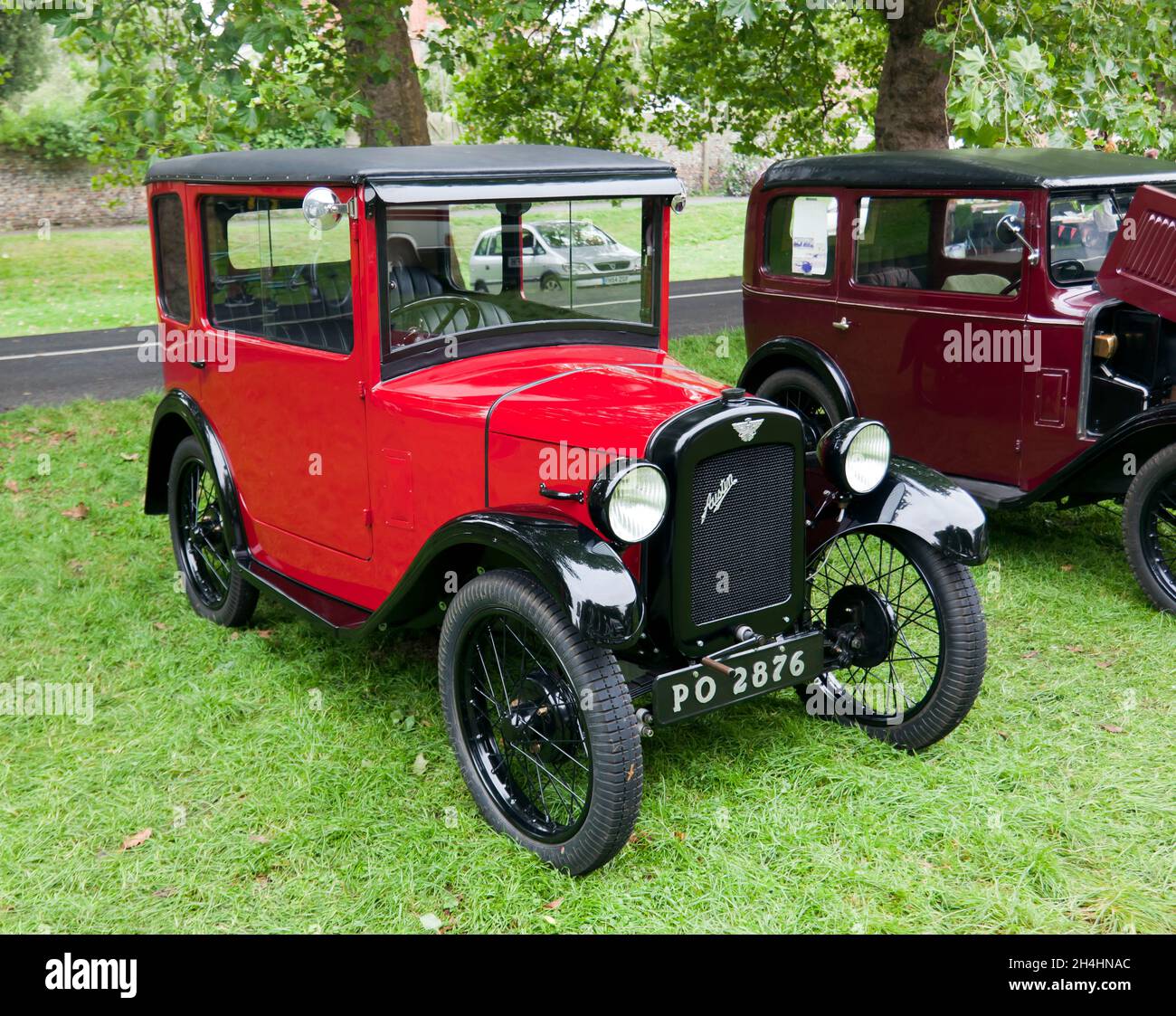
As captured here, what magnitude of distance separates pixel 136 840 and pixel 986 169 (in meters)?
4.71

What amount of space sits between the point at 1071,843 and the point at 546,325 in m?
2.40

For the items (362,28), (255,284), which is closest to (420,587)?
(255,284)

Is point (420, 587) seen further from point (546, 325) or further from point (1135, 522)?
point (1135, 522)

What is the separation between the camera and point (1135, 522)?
4.97 meters

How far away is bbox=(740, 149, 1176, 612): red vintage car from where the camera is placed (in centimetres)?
502

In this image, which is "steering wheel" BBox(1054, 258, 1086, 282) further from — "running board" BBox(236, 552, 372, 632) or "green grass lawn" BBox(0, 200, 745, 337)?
"green grass lawn" BBox(0, 200, 745, 337)

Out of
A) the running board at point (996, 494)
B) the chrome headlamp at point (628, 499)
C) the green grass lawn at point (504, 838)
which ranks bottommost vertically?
the green grass lawn at point (504, 838)

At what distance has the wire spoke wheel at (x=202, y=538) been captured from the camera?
519 cm

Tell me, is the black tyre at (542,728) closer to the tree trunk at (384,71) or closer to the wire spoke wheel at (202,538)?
the wire spoke wheel at (202,538)

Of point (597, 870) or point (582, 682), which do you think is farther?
point (597, 870)

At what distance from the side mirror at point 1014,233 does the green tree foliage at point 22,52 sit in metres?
20.1

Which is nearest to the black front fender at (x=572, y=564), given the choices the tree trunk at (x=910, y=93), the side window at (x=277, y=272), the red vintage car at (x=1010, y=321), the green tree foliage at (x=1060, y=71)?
the side window at (x=277, y=272)

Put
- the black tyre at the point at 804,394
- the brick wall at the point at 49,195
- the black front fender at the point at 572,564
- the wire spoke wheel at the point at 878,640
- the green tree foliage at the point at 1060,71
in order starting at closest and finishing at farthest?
the black front fender at the point at 572,564
the wire spoke wheel at the point at 878,640
the green tree foliage at the point at 1060,71
the black tyre at the point at 804,394
the brick wall at the point at 49,195

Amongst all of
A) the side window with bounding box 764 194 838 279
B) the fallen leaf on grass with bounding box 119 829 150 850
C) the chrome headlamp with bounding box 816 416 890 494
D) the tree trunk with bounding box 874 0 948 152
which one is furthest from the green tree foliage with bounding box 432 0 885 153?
the fallen leaf on grass with bounding box 119 829 150 850
